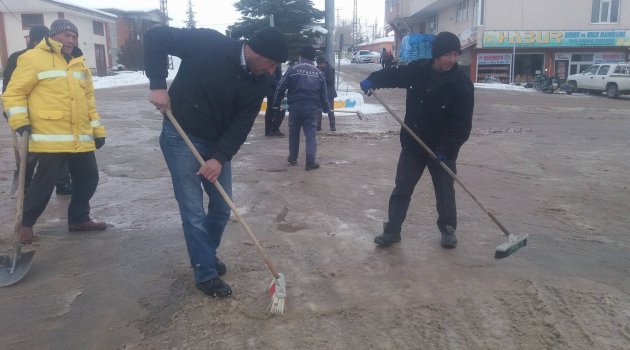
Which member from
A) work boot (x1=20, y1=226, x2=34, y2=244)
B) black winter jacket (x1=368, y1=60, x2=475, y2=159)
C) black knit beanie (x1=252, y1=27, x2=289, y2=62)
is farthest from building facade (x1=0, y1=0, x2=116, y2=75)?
black knit beanie (x1=252, y1=27, x2=289, y2=62)

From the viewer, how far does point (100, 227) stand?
17.1ft

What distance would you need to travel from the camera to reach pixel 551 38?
108ft

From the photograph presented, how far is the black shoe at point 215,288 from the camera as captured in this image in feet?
12.1

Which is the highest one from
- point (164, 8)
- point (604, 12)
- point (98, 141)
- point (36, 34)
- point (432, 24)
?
point (164, 8)

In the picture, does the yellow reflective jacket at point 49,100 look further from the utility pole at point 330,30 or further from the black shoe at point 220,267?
the utility pole at point 330,30

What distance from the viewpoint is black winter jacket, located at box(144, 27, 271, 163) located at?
3584 mm

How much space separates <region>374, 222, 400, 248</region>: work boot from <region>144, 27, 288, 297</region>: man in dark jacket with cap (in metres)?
1.54

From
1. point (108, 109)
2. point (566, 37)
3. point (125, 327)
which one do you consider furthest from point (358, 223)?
point (566, 37)

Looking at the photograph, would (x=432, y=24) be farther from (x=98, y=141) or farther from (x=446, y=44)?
(x=98, y=141)

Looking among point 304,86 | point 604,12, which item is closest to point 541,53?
point 604,12

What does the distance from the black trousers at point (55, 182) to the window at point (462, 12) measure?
118ft

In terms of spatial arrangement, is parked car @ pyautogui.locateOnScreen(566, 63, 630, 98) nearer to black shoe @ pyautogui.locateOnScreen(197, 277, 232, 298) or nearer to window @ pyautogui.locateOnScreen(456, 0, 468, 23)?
window @ pyautogui.locateOnScreen(456, 0, 468, 23)

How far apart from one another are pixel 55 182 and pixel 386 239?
2.90 meters

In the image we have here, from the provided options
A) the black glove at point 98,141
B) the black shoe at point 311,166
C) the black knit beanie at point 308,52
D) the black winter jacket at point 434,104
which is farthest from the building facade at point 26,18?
the black winter jacket at point 434,104
